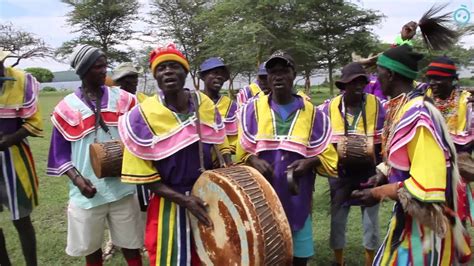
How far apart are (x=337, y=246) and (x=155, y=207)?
7.45ft

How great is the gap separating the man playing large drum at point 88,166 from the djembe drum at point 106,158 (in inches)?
5.7

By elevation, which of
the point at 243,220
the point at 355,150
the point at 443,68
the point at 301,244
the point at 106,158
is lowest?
the point at 301,244

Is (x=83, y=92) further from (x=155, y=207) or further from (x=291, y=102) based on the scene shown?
(x=291, y=102)

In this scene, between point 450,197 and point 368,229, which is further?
point 368,229

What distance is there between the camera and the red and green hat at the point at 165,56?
2957 millimetres

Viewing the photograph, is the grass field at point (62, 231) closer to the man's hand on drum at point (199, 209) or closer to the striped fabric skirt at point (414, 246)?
the striped fabric skirt at point (414, 246)

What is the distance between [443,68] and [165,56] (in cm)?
292

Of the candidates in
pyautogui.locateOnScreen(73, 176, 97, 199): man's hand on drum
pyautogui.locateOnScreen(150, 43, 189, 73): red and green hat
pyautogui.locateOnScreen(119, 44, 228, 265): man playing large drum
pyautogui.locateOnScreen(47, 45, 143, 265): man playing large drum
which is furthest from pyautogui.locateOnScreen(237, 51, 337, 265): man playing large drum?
pyautogui.locateOnScreen(73, 176, 97, 199): man's hand on drum

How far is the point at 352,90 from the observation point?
4.32 metres

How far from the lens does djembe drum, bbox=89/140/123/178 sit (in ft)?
11.2

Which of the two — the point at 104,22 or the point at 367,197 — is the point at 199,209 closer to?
the point at 367,197

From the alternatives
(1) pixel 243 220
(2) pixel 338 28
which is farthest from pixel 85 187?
(2) pixel 338 28

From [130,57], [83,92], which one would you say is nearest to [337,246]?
[83,92]

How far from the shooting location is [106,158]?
11.2ft
